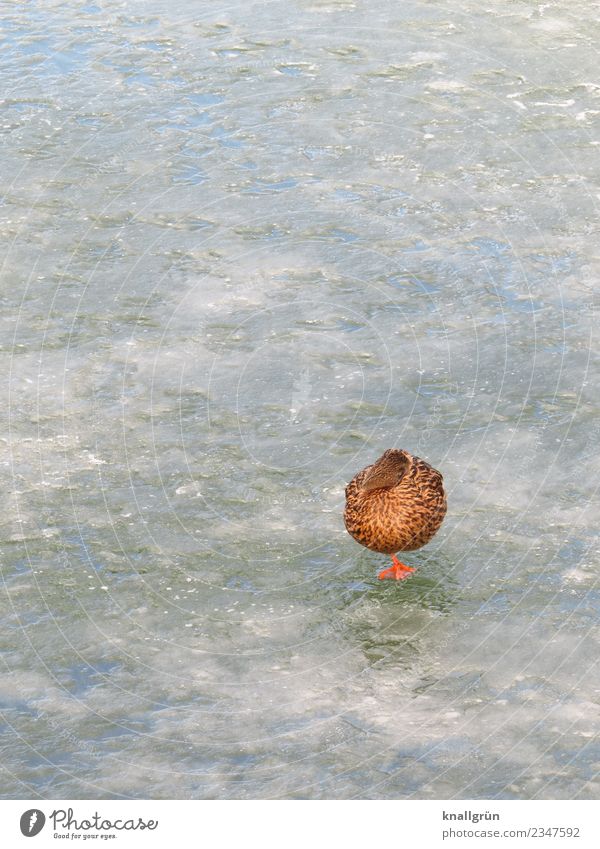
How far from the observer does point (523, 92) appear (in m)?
12.8

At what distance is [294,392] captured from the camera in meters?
9.02

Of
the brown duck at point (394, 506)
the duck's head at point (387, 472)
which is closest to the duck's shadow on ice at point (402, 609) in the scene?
the brown duck at point (394, 506)

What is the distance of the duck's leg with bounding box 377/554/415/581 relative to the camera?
23.5ft

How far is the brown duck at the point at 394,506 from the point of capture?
6.90m

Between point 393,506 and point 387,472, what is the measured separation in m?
0.19

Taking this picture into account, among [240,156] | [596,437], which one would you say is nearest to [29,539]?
[596,437]

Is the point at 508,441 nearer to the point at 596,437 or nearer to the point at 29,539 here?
the point at 596,437

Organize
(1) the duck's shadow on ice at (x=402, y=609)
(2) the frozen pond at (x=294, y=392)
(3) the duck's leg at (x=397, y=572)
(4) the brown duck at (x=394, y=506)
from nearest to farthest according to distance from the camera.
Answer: (2) the frozen pond at (x=294, y=392), (1) the duck's shadow on ice at (x=402, y=609), (4) the brown duck at (x=394, y=506), (3) the duck's leg at (x=397, y=572)

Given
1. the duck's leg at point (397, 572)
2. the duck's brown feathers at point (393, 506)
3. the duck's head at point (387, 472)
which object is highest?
the duck's head at point (387, 472)

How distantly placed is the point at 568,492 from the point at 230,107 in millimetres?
6516

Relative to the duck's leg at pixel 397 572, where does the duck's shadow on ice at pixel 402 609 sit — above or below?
below

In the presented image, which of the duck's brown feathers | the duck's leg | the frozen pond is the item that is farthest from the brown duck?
the frozen pond

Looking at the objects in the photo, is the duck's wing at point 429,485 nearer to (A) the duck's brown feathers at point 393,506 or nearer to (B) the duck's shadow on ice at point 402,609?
(A) the duck's brown feathers at point 393,506

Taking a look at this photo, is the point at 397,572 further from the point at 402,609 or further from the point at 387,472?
the point at 387,472
